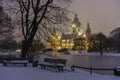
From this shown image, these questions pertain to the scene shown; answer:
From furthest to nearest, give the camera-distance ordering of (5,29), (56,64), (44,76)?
(5,29) < (56,64) < (44,76)

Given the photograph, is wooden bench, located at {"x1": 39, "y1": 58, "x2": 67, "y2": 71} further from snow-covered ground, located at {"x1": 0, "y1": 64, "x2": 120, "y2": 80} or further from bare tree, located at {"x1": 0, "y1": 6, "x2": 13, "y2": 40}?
bare tree, located at {"x1": 0, "y1": 6, "x2": 13, "y2": 40}

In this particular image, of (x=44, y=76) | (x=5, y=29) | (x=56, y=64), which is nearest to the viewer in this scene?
(x=44, y=76)

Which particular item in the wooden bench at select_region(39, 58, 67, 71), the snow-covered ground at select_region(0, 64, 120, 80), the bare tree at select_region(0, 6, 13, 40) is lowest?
the snow-covered ground at select_region(0, 64, 120, 80)

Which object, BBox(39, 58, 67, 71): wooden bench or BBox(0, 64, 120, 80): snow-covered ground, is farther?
BBox(39, 58, 67, 71): wooden bench

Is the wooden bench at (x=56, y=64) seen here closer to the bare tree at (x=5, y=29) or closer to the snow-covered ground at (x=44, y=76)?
the snow-covered ground at (x=44, y=76)

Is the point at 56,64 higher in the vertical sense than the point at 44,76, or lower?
higher

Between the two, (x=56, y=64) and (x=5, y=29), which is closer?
(x=56, y=64)

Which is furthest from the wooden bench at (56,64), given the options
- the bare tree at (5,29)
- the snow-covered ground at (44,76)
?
the bare tree at (5,29)

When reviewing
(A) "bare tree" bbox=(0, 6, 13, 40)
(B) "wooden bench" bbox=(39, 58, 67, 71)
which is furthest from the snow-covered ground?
(A) "bare tree" bbox=(0, 6, 13, 40)

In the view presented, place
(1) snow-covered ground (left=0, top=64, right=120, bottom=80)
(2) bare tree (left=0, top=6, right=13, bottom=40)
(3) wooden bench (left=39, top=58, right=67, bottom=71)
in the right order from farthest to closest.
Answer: (2) bare tree (left=0, top=6, right=13, bottom=40) < (3) wooden bench (left=39, top=58, right=67, bottom=71) < (1) snow-covered ground (left=0, top=64, right=120, bottom=80)

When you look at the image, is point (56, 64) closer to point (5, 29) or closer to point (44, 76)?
point (44, 76)

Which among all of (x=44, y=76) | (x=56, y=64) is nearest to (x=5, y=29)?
(x=56, y=64)

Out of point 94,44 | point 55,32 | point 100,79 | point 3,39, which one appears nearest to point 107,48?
point 94,44

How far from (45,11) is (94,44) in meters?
105
